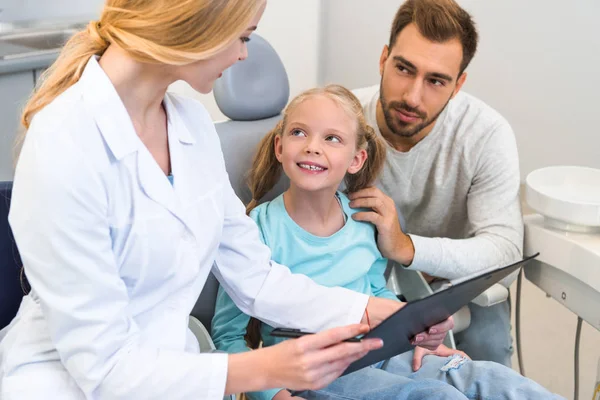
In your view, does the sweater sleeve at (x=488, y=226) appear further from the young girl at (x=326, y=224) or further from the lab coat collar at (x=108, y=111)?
the lab coat collar at (x=108, y=111)

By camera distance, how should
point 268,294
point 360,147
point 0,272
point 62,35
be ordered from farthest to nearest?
point 62,35 → point 360,147 → point 268,294 → point 0,272

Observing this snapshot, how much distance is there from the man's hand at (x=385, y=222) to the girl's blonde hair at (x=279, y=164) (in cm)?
6

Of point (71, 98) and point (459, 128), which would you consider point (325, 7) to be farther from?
point (71, 98)

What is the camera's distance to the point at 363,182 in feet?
5.30

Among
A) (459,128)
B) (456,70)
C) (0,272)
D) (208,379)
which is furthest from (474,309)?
(0,272)

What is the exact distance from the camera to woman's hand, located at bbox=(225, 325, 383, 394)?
40.9 inches

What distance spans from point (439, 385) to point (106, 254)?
0.60m

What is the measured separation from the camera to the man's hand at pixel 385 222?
153 cm

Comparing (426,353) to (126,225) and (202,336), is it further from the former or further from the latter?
(126,225)

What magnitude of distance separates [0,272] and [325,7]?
2537 mm

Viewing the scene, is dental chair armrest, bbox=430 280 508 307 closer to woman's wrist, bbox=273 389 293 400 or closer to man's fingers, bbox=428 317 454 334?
man's fingers, bbox=428 317 454 334

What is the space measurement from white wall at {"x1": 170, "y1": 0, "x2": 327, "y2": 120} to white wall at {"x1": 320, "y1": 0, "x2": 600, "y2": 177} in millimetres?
286

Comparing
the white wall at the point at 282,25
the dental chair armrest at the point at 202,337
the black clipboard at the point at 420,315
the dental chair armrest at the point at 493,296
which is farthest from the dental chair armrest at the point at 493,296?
the white wall at the point at 282,25

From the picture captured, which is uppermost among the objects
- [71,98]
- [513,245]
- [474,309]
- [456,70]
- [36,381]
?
[71,98]
